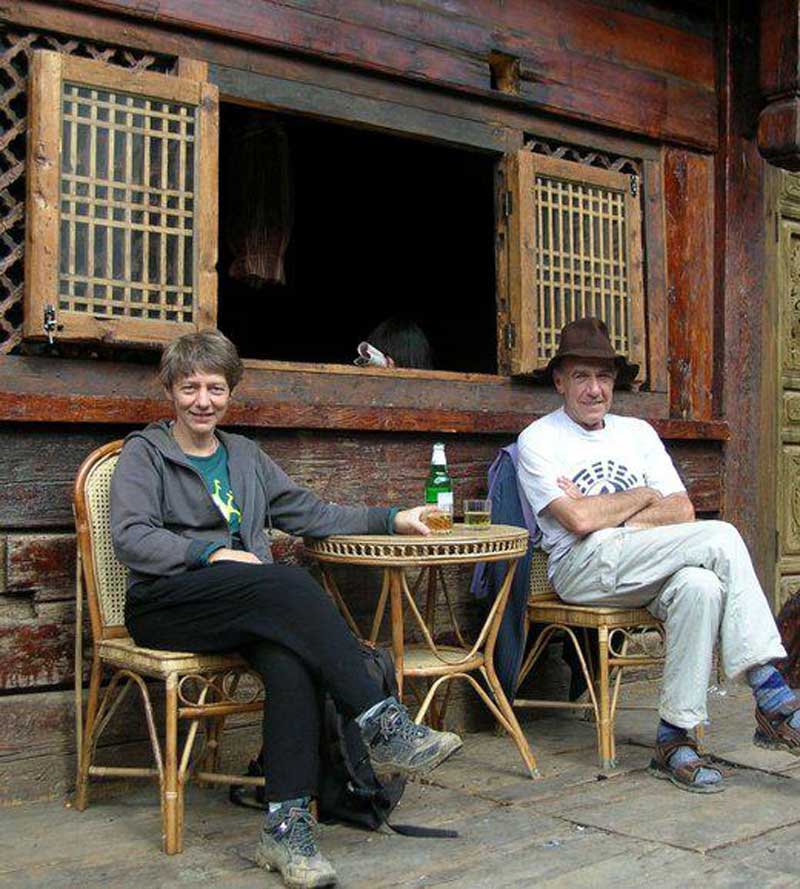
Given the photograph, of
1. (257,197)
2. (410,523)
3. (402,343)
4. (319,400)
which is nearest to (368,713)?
(410,523)

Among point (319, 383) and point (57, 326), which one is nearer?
point (57, 326)

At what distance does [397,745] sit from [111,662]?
0.87 meters

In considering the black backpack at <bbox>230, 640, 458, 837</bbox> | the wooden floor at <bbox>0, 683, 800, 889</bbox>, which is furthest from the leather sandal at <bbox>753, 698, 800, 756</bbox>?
the black backpack at <bbox>230, 640, 458, 837</bbox>

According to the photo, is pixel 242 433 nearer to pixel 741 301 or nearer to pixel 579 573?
pixel 579 573

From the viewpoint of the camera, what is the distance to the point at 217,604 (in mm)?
3062

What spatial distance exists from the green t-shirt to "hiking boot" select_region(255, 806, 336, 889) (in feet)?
2.96

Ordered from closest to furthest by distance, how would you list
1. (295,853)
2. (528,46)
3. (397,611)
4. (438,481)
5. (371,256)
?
(295,853)
(397,611)
(438,481)
(528,46)
(371,256)

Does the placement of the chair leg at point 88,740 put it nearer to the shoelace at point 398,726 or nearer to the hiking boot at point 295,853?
the hiking boot at point 295,853

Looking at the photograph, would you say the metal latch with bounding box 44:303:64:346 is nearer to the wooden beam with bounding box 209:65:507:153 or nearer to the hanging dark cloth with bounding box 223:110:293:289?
the wooden beam with bounding box 209:65:507:153

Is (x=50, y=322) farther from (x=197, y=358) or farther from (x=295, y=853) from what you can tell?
(x=295, y=853)

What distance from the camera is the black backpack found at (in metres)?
3.18

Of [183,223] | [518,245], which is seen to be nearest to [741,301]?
[518,245]

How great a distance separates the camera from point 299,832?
2852mm

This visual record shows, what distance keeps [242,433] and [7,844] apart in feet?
4.93
